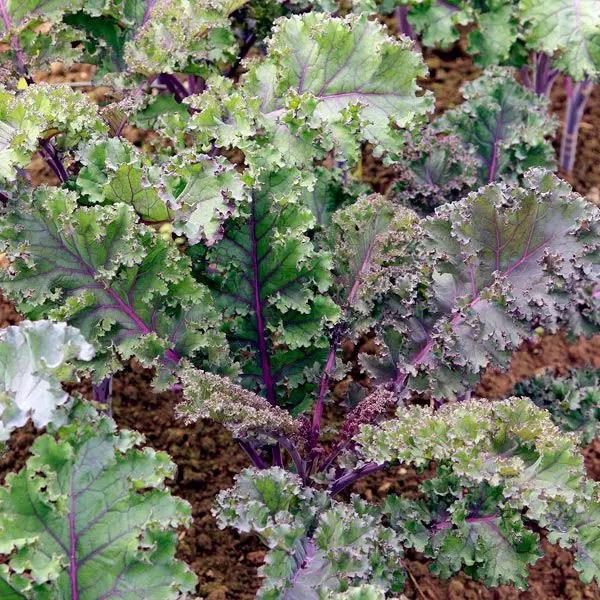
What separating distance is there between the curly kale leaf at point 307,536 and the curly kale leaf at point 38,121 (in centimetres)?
106

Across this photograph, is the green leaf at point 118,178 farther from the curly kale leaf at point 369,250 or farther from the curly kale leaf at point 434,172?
the curly kale leaf at point 434,172

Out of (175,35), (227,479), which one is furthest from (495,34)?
(227,479)

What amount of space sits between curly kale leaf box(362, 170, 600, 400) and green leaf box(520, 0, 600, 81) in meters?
0.97

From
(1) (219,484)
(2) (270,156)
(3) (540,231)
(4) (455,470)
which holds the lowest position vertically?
(1) (219,484)

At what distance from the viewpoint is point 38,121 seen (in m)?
2.63

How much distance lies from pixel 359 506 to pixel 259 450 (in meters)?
0.54

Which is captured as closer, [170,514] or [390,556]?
[170,514]

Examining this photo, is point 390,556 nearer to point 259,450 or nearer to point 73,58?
point 259,450

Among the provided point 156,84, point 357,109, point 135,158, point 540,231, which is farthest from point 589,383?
point 156,84

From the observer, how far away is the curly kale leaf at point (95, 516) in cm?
214

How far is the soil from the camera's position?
3191 mm

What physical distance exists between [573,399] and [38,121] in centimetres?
183

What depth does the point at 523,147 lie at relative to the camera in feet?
11.1

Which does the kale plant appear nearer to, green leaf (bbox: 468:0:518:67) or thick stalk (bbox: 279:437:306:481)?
green leaf (bbox: 468:0:518:67)
